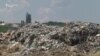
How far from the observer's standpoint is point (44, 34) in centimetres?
4112

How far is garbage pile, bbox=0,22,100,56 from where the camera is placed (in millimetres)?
37062

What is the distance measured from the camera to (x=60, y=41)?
38844 millimetres

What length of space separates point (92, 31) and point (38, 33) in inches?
216

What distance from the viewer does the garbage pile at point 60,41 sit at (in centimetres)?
3706

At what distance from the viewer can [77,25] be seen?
4038cm

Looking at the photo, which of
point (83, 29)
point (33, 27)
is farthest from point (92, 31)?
point (33, 27)

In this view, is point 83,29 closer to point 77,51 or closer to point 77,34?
point 77,34

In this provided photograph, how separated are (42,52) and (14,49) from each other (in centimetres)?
431

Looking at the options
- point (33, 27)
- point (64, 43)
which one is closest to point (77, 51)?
point (64, 43)

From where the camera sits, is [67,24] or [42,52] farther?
[67,24]

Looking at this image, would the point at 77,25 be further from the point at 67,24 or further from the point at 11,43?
the point at 11,43

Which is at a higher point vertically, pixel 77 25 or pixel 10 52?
pixel 77 25

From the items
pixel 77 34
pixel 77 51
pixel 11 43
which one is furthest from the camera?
pixel 11 43

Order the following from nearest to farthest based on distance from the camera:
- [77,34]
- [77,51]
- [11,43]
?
[77,51] → [77,34] → [11,43]
